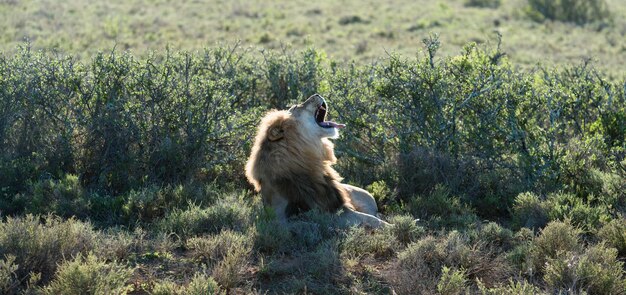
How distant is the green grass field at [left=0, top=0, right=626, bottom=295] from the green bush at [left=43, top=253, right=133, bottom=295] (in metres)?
0.01

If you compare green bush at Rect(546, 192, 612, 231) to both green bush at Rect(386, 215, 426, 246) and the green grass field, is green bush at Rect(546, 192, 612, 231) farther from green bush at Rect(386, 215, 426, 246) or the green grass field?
green bush at Rect(386, 215, 426, 246)

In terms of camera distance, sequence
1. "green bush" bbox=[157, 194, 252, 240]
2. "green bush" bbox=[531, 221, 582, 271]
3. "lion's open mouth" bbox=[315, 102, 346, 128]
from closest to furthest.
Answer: "green bush" bbox=[531, 221, 582, 271] → "green bush" bbox=[157, 194, 252, 240] → "lion's open mouth" bbox=[315, 102, 346, 128]

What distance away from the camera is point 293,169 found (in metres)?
6.64

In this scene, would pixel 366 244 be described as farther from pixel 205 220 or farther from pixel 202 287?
pixel 202 287

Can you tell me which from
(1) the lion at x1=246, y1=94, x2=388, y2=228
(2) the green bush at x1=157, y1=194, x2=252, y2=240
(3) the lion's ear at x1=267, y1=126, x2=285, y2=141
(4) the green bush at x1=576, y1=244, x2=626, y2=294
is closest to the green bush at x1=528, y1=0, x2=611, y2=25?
(1) the lion at x1=246, y1=94, x2=388, y2=228

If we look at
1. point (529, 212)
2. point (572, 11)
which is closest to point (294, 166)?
point (529, 212)

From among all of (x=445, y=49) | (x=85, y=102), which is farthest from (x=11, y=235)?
(x=445, y=49)

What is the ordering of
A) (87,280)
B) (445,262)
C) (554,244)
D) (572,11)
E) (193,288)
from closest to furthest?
(87,280) < (193,288) < (445,262) < (554,244) < (572,11)

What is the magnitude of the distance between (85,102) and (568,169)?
202 inches

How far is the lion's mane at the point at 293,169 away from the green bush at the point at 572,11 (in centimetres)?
2355

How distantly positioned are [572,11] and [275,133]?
2439cm

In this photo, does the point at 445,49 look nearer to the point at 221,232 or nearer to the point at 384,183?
the point at 384,183

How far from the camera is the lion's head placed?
6.58m

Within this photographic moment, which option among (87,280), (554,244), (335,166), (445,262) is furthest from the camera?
(335,166)
